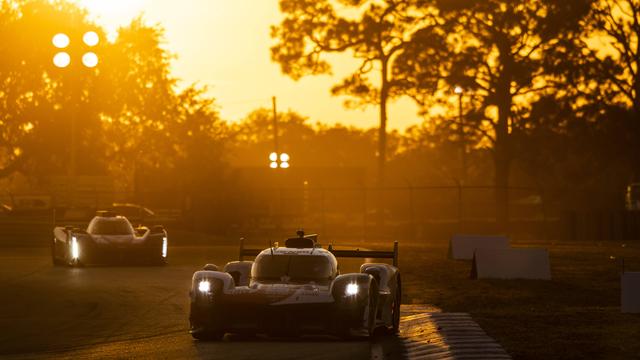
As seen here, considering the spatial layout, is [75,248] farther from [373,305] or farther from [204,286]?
[373,305]

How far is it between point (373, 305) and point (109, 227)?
18.8m

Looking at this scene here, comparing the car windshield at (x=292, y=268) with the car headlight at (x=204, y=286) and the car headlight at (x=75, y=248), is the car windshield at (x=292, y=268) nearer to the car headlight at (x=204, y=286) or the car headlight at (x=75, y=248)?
the car headlight at (x=204, y=286)

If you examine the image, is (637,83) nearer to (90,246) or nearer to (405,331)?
(90,246)

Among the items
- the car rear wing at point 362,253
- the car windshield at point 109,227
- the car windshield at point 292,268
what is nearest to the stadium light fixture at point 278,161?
the car windshield at point 109,227

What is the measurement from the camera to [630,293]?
1878 cm

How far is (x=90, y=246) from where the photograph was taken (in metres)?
33.2

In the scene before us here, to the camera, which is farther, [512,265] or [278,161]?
[278,161]

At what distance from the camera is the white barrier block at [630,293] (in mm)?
18547

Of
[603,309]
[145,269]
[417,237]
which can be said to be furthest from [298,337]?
[417,237]

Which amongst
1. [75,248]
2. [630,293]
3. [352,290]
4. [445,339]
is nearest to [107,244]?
[75,248]

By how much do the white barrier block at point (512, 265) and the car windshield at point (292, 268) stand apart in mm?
12503

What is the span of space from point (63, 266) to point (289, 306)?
18.9 m

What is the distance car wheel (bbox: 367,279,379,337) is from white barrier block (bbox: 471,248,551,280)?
1284 cm

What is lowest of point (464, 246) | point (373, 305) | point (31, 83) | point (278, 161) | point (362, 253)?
point (373, 305)
